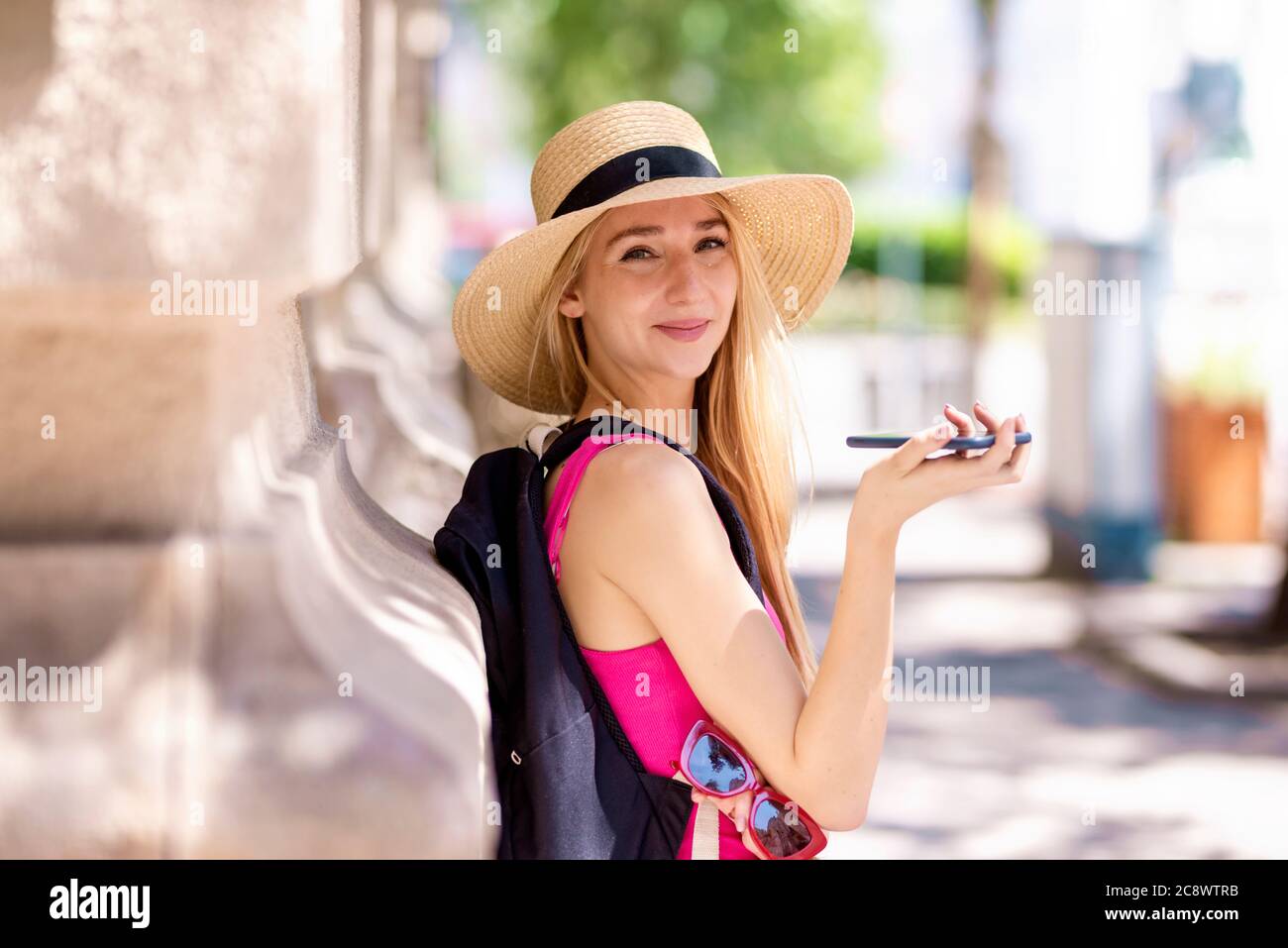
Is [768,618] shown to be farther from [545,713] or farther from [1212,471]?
[1212,471]

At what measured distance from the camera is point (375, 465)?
145 inches

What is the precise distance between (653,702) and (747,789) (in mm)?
185

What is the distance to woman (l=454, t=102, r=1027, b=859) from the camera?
2029 mm

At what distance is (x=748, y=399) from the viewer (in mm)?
2699

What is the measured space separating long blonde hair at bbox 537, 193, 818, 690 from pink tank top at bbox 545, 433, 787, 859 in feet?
1.50

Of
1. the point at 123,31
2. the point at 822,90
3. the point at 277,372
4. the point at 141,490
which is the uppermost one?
the point at 822,90

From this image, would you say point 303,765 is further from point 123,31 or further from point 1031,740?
point 1031,740

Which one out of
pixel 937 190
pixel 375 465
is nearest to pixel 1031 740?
pixel 375 465

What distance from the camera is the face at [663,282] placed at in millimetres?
2479

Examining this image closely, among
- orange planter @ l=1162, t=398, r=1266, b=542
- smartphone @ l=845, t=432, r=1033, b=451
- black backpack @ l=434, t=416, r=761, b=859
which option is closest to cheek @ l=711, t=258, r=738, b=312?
black backpack @ l=434, t=416, r=761, b=859

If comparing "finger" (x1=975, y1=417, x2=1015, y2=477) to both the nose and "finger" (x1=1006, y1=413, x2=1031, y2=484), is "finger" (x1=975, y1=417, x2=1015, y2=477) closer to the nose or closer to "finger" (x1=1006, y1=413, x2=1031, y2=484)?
"finger" (x1=1006, y1=413, x2=1031, y2=484)

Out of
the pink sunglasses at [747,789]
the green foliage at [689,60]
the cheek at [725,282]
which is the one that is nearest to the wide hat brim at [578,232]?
the cheek at [725,282]

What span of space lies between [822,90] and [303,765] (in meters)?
27.9

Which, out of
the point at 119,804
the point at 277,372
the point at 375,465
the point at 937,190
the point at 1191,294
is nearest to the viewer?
the point at 119,804
